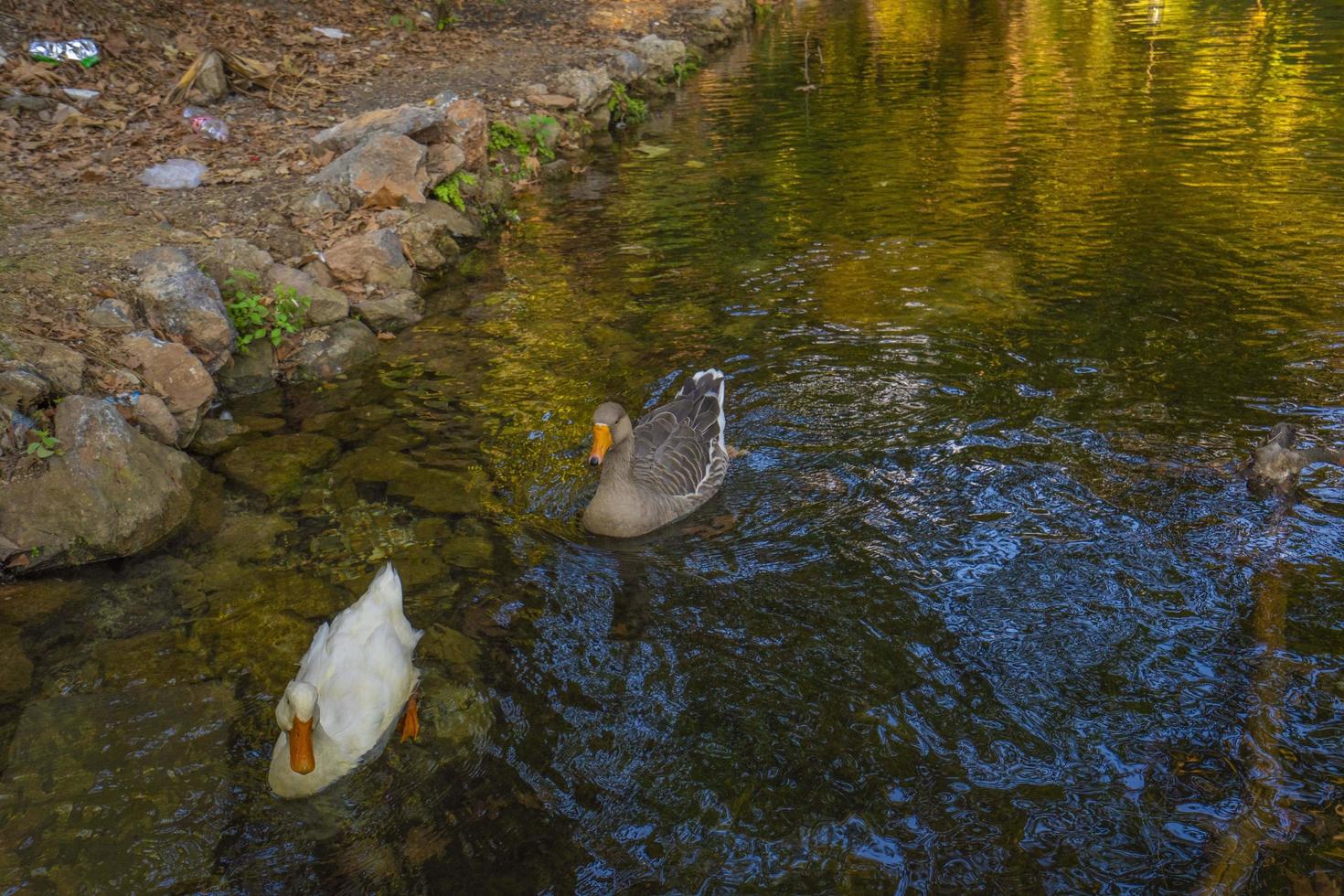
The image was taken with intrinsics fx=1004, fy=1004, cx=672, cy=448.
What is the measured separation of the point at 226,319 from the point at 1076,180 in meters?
10.7

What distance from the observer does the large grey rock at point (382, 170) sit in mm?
11867

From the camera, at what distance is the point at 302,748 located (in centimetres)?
463

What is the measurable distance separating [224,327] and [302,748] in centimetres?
548

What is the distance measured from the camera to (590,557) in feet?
22.0

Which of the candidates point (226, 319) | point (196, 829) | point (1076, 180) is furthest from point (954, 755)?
point (1076, 180)

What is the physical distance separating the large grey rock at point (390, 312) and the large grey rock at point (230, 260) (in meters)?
1.05

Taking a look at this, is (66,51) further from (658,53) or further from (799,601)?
(658,53)

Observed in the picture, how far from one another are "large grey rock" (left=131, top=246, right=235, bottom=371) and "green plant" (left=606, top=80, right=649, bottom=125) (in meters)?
12.0

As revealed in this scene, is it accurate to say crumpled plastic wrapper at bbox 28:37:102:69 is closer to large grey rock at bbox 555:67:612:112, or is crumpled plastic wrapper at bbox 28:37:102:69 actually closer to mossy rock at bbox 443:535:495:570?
large grey rock at bbox 555:67:612:112

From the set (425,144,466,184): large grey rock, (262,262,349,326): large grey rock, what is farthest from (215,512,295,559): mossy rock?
(425,144,466,184): large grey rock

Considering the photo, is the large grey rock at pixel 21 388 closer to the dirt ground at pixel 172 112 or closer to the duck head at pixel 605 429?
the dirt ground at pixel 172 112

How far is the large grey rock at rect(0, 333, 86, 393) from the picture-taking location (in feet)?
24.8

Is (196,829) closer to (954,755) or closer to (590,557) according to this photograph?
(590,557)

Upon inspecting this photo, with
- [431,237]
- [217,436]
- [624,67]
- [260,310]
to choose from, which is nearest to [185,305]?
[260,310]
